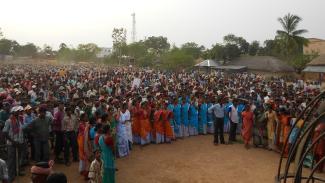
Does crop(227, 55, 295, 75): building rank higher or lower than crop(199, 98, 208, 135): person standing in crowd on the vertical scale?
higher

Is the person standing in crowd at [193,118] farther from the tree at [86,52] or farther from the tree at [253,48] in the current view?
the tree at [86,52]

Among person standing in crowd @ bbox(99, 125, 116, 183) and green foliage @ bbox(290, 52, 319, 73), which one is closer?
person standing in crowd @ bbox(99, 125, 116, 183)

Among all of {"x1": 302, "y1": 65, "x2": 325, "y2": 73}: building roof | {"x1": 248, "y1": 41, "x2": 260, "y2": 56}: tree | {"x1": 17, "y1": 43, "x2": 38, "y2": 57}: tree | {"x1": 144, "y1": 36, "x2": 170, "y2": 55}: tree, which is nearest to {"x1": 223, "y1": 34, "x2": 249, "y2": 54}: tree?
{"x1": 248, "y1": 41, "x2": 260, "y2": 56}: tree

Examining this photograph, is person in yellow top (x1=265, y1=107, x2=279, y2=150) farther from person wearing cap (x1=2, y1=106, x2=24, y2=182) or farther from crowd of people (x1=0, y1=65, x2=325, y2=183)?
person wearing cap (x1=2, y1=106, x2=24, y2=182)

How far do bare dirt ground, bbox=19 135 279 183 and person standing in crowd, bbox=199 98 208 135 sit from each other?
1.32m

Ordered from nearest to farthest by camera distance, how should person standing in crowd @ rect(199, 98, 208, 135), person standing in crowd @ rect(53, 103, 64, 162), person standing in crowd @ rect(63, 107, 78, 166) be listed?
person standing in crowd @ rect(63, 107, 78, 166) < person standing in crowd @ rect(53, 103, 64, 162) < person standing in crowd @ rect(199, 98, 208, 135)

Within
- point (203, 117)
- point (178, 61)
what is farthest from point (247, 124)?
point (178, 61)

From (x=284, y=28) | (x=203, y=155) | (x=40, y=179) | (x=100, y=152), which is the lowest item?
(x=203, y=155)

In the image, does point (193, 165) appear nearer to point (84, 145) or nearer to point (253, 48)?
point (84, 145)

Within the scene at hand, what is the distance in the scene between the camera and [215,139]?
11852mm

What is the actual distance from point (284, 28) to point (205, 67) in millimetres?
10735

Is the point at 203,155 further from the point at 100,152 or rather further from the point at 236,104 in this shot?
the point at 100,152

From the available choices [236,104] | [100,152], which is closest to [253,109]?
[236,104]

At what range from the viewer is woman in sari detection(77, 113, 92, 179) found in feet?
27.0
